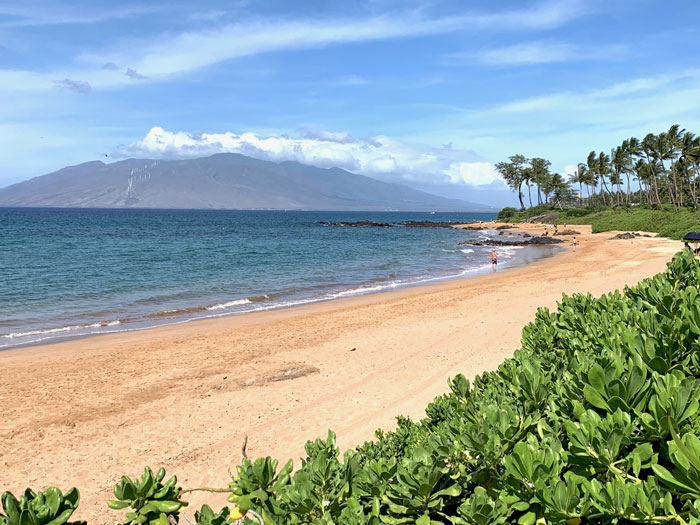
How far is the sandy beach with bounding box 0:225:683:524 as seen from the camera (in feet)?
23.3

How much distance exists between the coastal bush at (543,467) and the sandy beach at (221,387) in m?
4.46

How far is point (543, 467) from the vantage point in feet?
5.49

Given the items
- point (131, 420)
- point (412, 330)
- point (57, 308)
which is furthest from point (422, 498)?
point (57, 308)

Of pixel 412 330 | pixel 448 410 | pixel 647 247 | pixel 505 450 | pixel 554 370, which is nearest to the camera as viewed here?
pixel 505 450

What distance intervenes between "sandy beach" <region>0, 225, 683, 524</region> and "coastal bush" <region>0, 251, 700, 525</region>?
446 cm

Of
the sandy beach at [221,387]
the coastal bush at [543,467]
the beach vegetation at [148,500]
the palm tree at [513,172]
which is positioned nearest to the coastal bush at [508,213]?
the palm tree at [513,172]

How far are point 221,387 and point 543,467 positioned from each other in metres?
8.87

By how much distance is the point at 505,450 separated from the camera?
2.04 m

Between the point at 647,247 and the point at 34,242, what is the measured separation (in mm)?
56658

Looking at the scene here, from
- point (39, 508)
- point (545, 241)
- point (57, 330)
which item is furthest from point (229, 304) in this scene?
point (545, 241)

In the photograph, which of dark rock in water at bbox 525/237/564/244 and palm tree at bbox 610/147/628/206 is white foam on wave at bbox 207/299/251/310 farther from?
palm tree at bbox 610/147/628/206

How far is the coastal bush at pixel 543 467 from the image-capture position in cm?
155

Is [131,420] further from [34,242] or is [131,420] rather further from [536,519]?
[34,242]

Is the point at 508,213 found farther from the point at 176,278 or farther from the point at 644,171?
the point at 176,278
